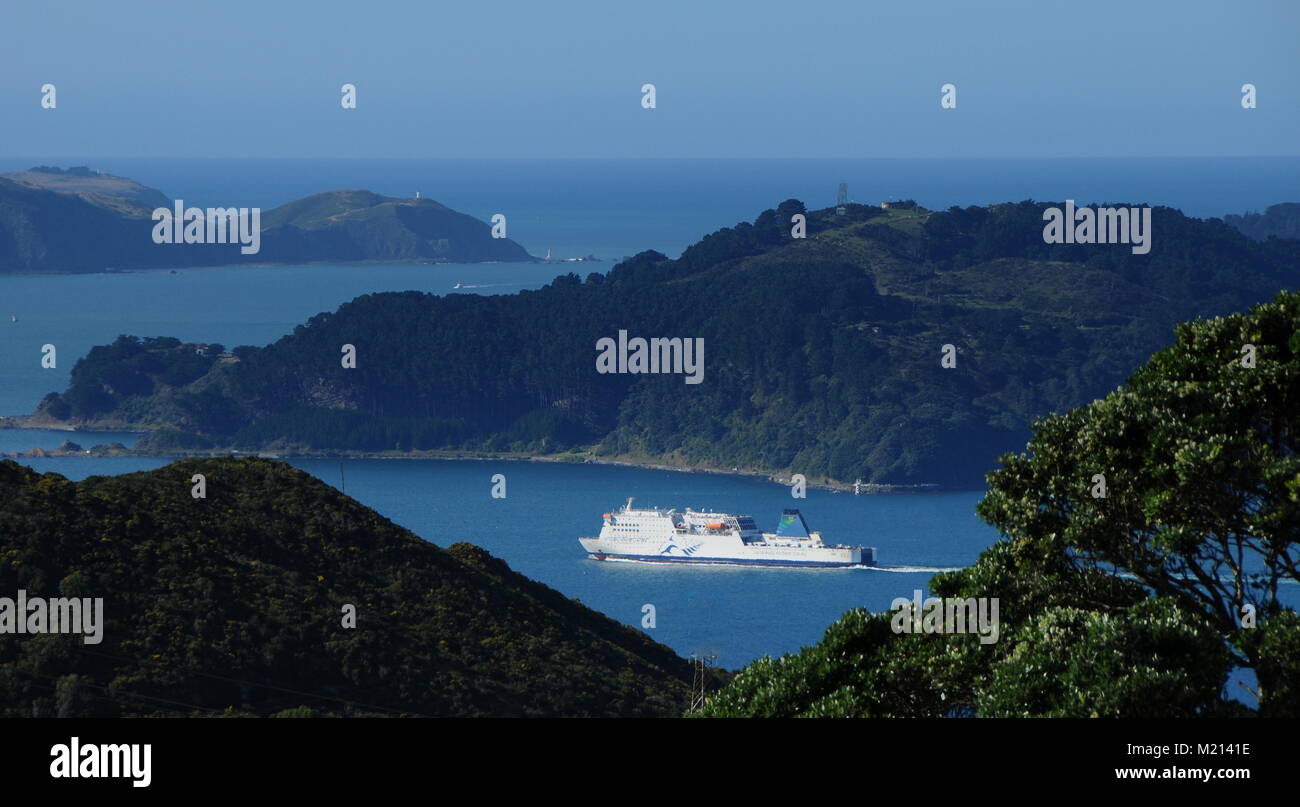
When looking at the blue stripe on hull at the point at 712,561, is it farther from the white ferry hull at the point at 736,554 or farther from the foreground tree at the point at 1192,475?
the foreground tree at the point at 1192,475

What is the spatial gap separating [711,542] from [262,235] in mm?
115151

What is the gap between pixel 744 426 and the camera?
294 ft

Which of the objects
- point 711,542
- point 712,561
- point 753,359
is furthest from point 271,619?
point 753,359

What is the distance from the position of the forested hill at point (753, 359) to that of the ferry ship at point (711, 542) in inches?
668

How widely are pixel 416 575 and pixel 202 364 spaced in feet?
260

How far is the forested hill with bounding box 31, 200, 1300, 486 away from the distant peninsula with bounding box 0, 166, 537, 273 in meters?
61.8

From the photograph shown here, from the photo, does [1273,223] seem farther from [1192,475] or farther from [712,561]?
[1192,475]

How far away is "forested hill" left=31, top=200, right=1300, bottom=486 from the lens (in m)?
89.1

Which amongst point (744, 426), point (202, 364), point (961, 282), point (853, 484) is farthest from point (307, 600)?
point (961, 282)

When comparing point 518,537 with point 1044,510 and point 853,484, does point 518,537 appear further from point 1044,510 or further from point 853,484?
point 1044,510

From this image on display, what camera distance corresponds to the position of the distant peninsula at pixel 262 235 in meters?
157

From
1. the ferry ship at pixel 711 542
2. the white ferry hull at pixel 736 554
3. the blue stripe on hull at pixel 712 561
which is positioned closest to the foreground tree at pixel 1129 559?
the white ferry hull at pixel 736 554

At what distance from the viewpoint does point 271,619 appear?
2177cm

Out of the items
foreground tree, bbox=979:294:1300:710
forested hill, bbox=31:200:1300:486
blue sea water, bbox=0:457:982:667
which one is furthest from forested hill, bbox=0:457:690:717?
forested hill, bbox=31:200:1300:486
